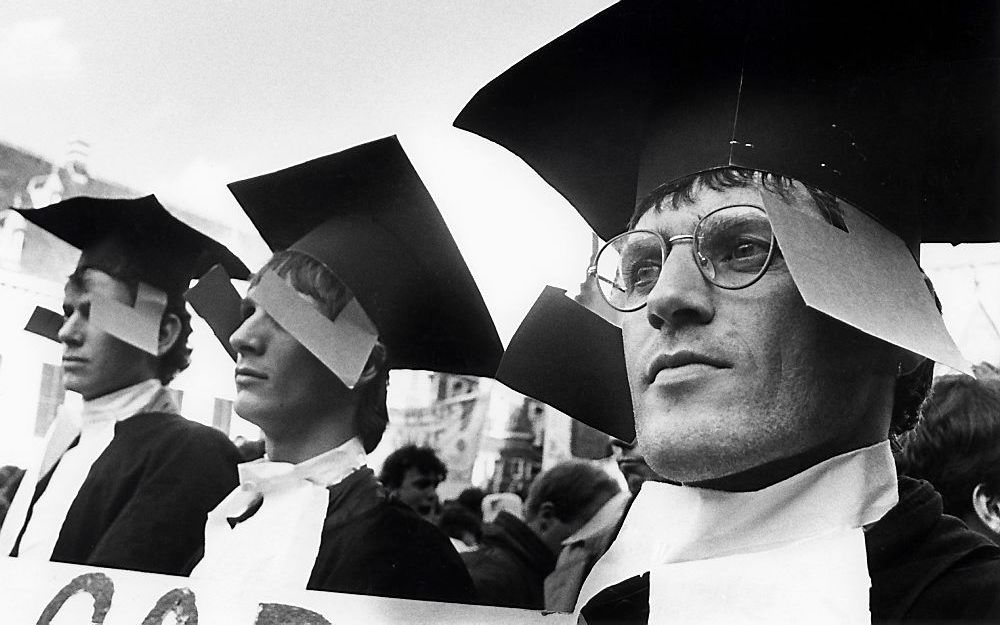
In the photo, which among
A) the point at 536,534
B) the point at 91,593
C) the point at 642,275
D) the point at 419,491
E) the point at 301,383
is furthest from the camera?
the point at 91,593

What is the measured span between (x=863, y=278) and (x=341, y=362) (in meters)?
1.07

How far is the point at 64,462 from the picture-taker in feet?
8.13

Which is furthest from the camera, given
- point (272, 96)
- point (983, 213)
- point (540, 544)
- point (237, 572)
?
point (272, 96)

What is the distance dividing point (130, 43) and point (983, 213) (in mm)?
1873

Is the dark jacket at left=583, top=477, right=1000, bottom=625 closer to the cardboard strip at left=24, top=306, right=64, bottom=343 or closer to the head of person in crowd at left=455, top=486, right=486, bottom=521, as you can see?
the head of person in crowd at left=455, top=486, right=486, bottom=521

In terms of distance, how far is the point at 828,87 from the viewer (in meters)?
1.64

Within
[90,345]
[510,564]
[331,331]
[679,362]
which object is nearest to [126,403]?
[90,345]

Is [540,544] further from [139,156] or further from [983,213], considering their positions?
[139,156]

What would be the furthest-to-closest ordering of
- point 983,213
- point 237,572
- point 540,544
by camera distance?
point 237,572 → point 540,544 → point 983,213

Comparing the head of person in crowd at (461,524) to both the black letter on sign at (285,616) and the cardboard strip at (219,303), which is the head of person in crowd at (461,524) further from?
the cardboard strip at (219,303)

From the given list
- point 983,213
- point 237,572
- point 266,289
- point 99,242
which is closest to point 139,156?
point 99,242

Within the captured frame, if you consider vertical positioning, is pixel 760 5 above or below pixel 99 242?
above

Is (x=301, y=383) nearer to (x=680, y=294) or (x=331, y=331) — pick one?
(x=331, y=331)

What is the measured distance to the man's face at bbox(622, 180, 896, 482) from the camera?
1561mm
